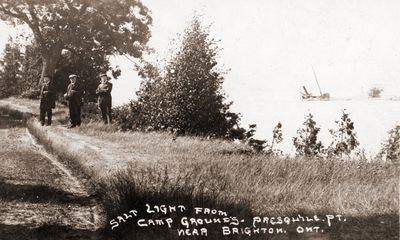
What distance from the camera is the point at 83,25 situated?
17.6 metres

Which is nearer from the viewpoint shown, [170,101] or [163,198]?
[163,198]

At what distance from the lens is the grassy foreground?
15.5 feet

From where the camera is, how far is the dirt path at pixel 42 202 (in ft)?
17.0

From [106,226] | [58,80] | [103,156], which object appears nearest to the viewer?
[106,226]

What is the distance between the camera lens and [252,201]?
5.43 m

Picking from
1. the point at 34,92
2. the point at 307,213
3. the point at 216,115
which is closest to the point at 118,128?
the point at 216,115

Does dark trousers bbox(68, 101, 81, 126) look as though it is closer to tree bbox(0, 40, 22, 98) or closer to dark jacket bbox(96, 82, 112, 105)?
dark jacket bbox(96, 82, 112, 105)

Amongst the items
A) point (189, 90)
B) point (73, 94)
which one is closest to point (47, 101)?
point (73, 94)

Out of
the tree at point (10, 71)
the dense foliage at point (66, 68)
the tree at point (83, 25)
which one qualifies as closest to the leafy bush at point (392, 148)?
the tree at point (83, 25)

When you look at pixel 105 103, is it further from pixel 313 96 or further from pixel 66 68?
pixel 66 68

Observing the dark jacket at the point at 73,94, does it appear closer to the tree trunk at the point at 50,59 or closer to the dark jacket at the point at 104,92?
the dark jacket at the point at 104,92

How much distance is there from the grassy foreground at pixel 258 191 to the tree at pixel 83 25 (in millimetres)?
8085

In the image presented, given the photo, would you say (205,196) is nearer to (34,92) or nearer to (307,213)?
(307,213)

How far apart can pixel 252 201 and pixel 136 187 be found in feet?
4.37
